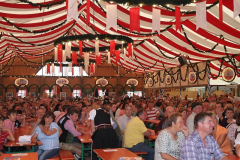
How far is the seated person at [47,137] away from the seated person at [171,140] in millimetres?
1831

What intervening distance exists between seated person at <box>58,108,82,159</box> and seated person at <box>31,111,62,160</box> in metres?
0.48

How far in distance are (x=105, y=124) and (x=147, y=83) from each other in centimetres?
1844

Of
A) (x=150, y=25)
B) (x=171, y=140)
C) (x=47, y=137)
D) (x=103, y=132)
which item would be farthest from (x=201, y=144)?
(x=150, y=25)

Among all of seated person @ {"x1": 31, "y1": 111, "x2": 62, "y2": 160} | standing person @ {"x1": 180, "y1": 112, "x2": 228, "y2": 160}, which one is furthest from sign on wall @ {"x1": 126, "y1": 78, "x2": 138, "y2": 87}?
standing person @ {"x1": 180, "y1": 112, "x2": 228, "y2": 160}

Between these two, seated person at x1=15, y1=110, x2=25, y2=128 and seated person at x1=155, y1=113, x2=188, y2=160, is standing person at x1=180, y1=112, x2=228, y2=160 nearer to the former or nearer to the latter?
seated person at x1=155, y1=113, x2=188, y2=160

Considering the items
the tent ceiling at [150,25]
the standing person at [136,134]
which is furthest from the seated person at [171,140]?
the tent ceiling at [150,25]

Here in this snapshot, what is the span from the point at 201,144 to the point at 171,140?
53cm

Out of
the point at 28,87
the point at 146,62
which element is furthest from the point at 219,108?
the point at 28,87

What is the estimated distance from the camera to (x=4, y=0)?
20.2 ft

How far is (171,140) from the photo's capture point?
3.18 metres

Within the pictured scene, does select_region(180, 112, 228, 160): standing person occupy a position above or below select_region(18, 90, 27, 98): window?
below

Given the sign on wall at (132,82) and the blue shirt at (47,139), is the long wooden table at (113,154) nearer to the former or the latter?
the blue shirt at (47,139)

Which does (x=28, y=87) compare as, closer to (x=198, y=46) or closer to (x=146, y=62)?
(x=146, y=62)

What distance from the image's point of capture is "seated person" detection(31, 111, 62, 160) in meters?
4.35
